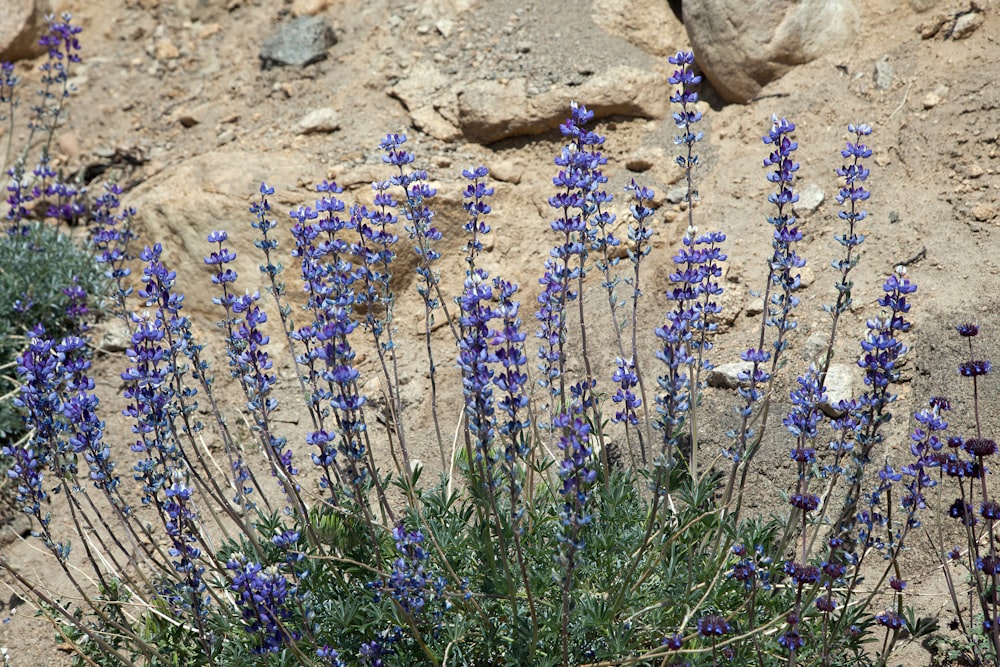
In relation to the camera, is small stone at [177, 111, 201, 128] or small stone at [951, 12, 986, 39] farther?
small stone at [177, 111, 201, 128]

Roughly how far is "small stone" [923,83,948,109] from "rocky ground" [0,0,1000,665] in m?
0.04

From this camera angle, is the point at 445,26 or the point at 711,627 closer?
the point at 711,627

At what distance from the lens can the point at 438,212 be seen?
6.85 m

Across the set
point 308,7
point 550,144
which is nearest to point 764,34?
point 550,144

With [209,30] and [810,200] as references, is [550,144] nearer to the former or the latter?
[810,200]

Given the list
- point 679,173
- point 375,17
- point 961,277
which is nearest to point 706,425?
point 961,277

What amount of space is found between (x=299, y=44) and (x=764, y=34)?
160 inches

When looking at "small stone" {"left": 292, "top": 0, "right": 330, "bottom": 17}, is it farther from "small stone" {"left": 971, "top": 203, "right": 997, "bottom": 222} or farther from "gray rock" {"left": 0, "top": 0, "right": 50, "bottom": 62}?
"small stone" {"left": 971, "top": 203, "right": 997, "bottom": 222}

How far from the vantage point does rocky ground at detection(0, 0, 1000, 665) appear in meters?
5.48

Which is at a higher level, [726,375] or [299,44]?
[299,44]

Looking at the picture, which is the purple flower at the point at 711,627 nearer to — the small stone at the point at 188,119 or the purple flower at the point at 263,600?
the purple flower at the point at 263,600

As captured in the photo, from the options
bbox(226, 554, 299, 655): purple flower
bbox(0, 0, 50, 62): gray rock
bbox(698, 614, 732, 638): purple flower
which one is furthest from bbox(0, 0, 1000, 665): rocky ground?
bbox(226, 554, 299, 655): purple flower

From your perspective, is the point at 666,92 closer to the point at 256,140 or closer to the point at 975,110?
the point at 975,110

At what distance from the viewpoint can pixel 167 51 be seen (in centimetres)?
935
